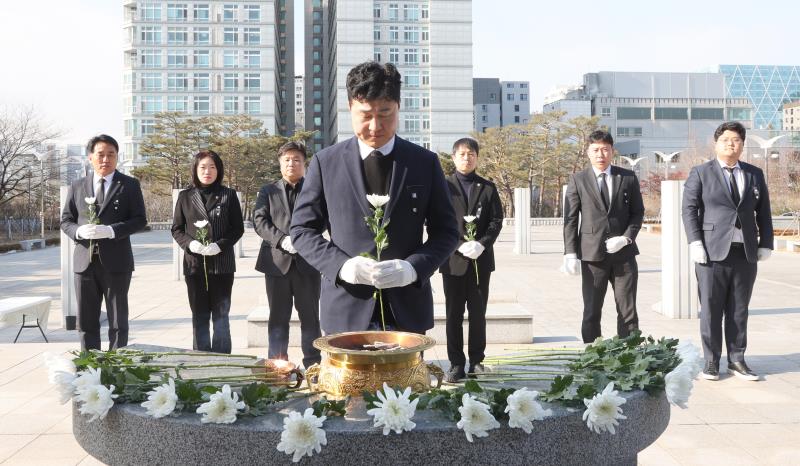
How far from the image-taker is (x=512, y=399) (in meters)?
1.84

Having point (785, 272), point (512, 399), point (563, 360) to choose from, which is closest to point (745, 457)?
point (563, 360)

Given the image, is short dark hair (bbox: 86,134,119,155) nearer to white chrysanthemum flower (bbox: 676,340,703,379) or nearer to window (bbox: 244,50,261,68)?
white chrysanthemum flower (bbox: 676,340,703,379)

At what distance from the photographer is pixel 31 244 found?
24703 mm

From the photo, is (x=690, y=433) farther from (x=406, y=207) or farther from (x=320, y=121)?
(x=320, y=121)

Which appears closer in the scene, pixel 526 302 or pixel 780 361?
pixel 780 361

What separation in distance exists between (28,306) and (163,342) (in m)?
1.39

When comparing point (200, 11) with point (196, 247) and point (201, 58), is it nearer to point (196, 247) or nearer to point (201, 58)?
point (201, 58)

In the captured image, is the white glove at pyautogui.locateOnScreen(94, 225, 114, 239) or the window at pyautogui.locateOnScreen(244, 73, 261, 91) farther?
the window at pyautogui.locateOnScreen(244, 73, 261, 91)

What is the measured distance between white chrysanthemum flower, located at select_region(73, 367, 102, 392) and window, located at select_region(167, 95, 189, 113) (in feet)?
218

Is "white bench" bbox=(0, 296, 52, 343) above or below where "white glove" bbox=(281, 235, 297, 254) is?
below

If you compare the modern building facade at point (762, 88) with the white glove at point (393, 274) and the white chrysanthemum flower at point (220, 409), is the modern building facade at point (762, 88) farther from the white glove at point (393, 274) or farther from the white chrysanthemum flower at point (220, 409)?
the white chrysanthemum flower at point (220, 409)

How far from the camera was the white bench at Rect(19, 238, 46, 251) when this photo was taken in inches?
949

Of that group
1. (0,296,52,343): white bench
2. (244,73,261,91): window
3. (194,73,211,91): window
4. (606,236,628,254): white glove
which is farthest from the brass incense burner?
(194,73,211,91): window

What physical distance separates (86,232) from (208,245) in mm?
912
